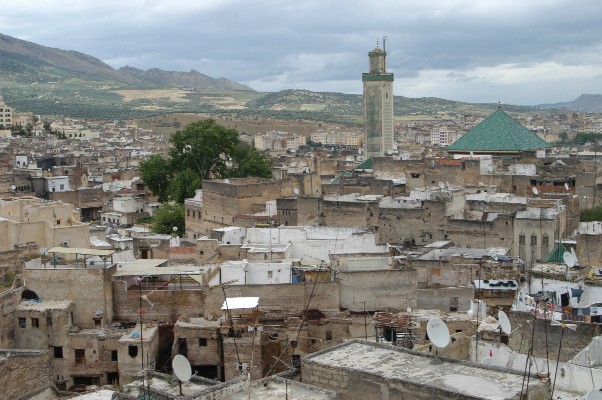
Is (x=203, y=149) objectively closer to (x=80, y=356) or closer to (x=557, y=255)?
(x=557, y=255)

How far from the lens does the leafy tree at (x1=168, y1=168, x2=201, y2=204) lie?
3862 centimetres

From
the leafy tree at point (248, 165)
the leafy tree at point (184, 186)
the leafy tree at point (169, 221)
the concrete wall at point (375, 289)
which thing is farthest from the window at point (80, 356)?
the leafy tree at point (248, 165)

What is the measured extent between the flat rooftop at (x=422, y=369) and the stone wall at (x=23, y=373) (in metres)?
4.97

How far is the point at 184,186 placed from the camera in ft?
128

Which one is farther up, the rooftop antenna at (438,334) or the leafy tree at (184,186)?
the rooftop antenna at (438,334)

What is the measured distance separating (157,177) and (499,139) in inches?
650

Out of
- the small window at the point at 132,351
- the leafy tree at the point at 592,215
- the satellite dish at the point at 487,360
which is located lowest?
the small window at the point at 132,351

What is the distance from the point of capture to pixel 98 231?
1115 inches

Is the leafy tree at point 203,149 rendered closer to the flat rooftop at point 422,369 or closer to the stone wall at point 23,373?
the stone wall at point 23,373

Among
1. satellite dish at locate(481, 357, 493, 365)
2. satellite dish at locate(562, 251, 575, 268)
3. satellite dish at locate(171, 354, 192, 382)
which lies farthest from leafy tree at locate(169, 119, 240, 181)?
satellite dish at locate(171, 354, 192, 382)

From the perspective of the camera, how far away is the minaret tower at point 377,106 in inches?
2153

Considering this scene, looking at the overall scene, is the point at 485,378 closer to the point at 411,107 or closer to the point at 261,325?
the point at 261,325

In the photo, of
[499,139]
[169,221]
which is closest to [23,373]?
[169,221]

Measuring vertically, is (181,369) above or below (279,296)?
above
